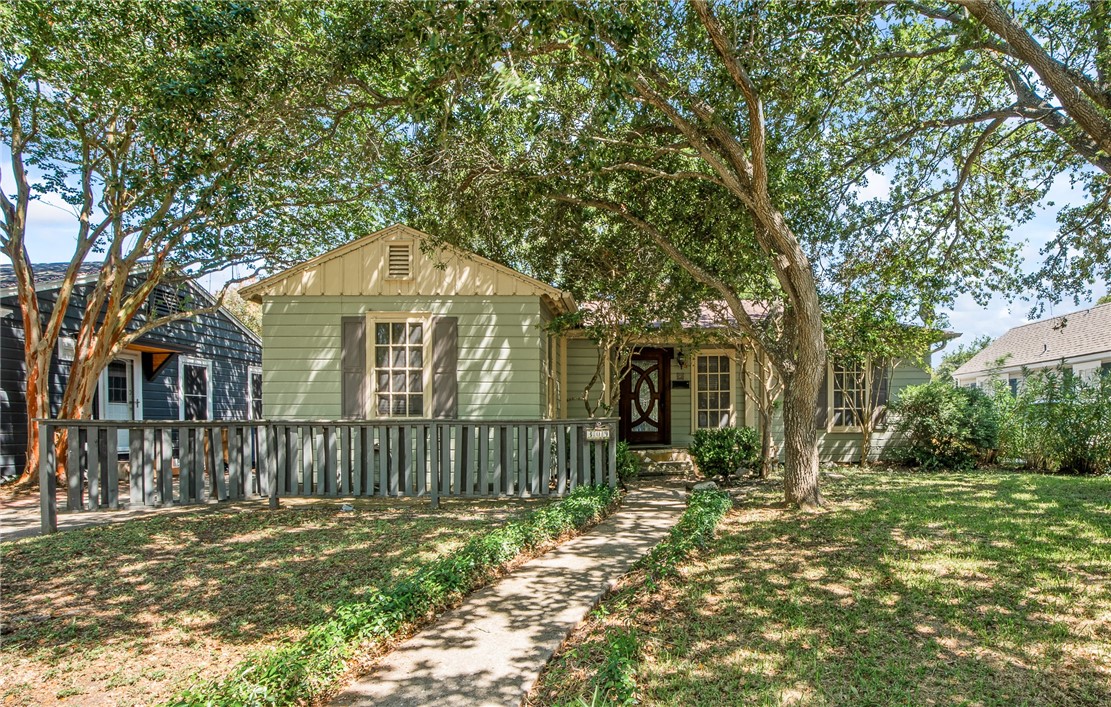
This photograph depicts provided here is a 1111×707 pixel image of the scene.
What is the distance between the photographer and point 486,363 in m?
8.95

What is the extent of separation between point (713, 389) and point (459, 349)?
586 centimetres

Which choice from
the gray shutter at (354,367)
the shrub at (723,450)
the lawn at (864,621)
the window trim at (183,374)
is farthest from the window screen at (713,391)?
the window trim at (183,374)

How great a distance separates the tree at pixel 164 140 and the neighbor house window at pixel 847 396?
9.37m

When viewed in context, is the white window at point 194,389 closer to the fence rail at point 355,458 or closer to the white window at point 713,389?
the fence rail at point 355,458

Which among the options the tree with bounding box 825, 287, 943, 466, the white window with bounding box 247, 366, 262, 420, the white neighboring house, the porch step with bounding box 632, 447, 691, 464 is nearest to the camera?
the tree with bounding box 825, 287, 943, 466

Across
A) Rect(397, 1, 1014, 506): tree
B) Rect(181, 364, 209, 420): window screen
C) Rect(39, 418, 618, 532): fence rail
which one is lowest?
Rect(39, 418, 618, 532): fence rail

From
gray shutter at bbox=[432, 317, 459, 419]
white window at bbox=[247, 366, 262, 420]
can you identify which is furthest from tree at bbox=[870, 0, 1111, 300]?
white window at bbox=[247, 366, 262, 420]

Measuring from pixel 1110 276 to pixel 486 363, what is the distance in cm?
923

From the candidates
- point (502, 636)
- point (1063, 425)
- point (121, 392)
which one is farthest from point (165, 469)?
point (1063, 425)

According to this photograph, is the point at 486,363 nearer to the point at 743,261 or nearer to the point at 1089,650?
the point at 743,261

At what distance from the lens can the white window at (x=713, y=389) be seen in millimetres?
12609

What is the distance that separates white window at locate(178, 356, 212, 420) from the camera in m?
14.2

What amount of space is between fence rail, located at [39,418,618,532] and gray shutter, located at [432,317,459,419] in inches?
30.3

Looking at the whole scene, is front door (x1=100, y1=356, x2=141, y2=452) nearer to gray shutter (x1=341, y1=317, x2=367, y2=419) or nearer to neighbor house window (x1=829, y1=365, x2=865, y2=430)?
gray shutter (x1=341, y1=317, x2=367, y2=419)
